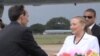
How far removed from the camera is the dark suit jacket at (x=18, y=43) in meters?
A: 4.62

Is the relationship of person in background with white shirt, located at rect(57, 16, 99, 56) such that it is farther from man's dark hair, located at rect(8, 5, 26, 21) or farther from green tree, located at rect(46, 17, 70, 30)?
green tree, located at rect(46, 17, 70, 30)

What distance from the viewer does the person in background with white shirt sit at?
5.23 metres

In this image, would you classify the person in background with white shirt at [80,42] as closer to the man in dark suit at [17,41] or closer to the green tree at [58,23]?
the man in dark suit at [17,41]

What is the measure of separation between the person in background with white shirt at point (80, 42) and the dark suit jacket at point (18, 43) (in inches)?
27.8

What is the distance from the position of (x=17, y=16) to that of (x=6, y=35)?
0.84ft

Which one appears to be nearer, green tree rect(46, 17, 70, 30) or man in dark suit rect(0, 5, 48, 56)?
man in dark suit rect(0, 5, 48, 56)

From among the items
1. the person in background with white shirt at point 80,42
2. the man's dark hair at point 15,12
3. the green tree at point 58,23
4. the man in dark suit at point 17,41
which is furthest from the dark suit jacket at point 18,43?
the green tree at point 58,23

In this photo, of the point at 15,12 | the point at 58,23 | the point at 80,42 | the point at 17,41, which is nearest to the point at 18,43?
the point at 17,41

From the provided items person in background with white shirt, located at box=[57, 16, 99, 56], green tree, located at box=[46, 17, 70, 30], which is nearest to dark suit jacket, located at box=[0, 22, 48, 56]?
person in background with white shirt, located at box=[57, 16, 99, 56]

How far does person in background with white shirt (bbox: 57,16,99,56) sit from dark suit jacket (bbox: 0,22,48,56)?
27.8 inches

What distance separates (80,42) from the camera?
5.30 metres

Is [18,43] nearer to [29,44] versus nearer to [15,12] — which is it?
[29,44]

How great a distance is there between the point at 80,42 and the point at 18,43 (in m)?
0.99

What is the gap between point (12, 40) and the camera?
15.2ft
